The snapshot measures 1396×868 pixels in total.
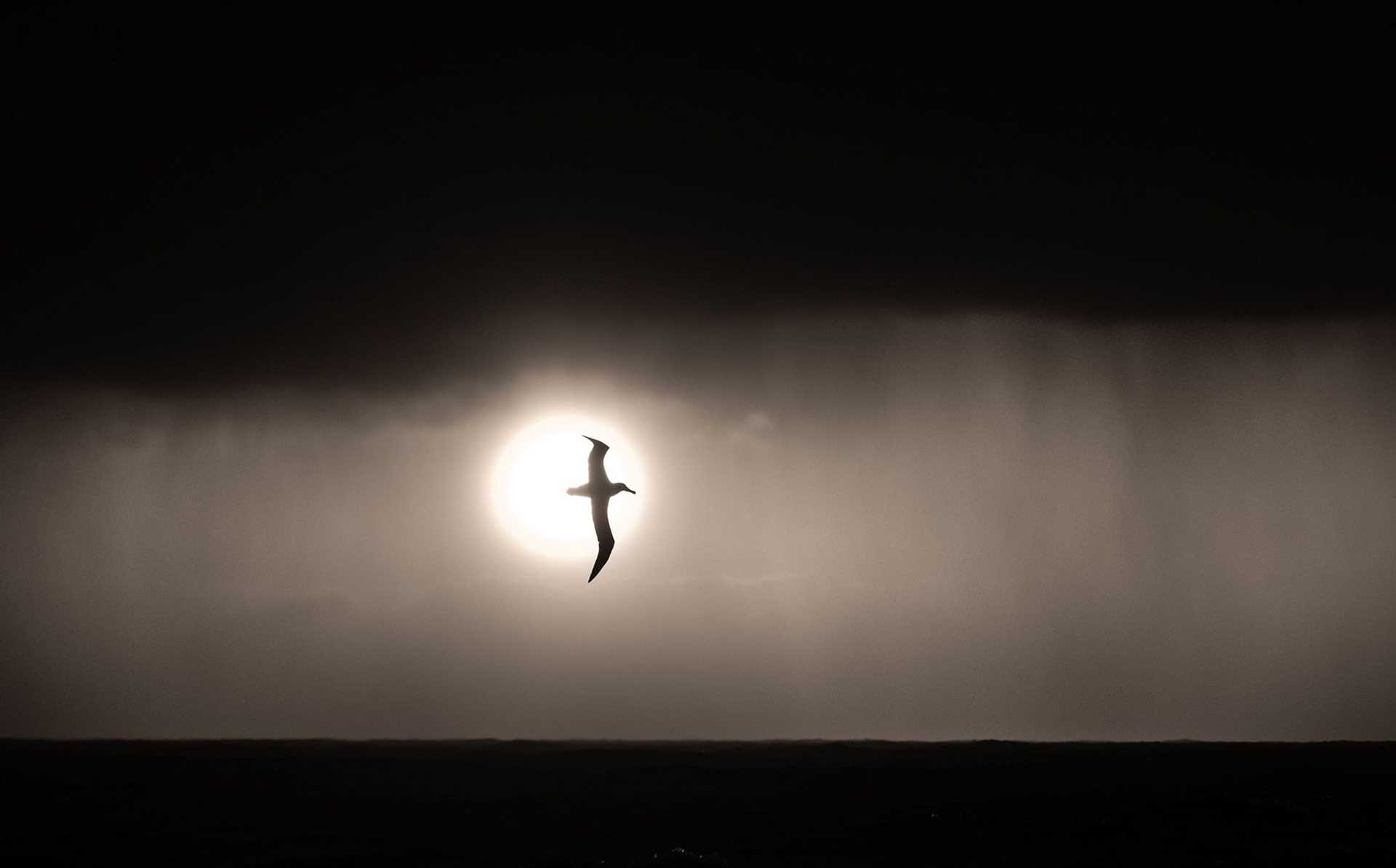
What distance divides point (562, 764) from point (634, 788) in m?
18.2

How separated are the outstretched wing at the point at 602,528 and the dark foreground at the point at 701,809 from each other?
Result: 37.4ft

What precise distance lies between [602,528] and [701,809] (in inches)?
861

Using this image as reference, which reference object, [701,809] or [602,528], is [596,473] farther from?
[701,809]

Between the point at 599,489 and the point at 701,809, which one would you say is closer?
the point at 599,489

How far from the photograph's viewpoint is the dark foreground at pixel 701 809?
151 ft

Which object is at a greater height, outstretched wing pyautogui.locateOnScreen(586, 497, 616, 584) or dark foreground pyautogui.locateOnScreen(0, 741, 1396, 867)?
outstretched wing pyautogui.locateOnScreen(586, 497, 616, 584)

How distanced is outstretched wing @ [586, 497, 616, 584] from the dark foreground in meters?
11.4

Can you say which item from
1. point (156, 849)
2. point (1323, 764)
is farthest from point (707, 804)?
point (1323, 764)

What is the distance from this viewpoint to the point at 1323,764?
8175 cm

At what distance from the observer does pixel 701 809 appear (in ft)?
193

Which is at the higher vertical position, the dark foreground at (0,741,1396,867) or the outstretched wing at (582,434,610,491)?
the outstretched wing at (582,434,610,491)

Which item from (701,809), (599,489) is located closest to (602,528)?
(599,489)

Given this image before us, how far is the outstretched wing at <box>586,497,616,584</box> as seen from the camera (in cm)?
4100

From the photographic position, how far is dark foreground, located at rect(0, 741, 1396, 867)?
1817 inches
